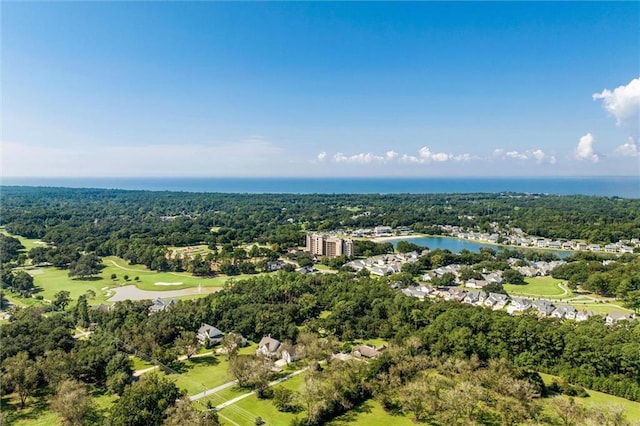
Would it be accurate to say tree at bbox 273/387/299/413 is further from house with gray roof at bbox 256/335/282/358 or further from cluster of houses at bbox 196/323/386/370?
house with gray roof at bbox 256/335/282/358

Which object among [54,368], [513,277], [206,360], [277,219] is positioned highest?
[277,219]

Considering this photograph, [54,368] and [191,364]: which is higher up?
[54,368]

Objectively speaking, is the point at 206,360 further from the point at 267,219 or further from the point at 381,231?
the point at 267,219

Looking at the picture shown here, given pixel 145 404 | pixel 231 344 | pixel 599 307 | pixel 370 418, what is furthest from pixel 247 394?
pixel 599 307

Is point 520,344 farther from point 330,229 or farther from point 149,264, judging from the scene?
point 330,229

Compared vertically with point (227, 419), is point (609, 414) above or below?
above

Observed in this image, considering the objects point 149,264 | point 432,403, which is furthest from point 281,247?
point 432,403

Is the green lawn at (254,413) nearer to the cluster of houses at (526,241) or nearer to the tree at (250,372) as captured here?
the tree at (250,372)
